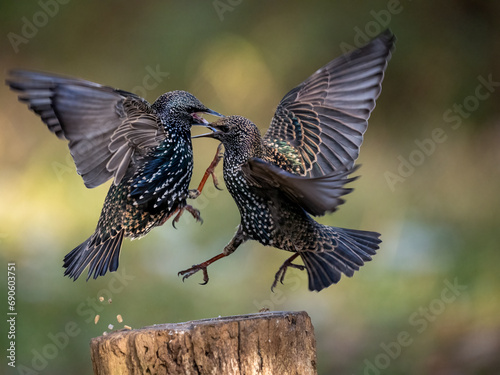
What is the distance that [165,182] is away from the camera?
3248mm

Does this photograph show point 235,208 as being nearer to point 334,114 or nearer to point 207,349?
point 334,114

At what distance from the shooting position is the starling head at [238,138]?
3.02 metres

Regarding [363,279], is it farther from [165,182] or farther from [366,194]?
[165,182]

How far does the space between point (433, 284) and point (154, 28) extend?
3.58 m

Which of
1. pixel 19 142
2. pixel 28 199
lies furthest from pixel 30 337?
pixel 19 142

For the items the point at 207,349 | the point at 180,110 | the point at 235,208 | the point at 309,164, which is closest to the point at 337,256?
the point at 309,164

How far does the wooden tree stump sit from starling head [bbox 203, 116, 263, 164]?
0.80m

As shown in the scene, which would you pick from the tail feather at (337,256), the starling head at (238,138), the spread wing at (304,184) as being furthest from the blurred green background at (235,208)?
the spread wing at (304,184)

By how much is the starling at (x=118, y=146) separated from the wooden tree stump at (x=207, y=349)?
765 millimetres

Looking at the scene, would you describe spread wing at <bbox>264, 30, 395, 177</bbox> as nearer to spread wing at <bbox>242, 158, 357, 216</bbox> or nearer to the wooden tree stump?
spread wing at <bbox>242, 158, 357, 216</bbox>

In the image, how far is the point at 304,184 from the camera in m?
2.56

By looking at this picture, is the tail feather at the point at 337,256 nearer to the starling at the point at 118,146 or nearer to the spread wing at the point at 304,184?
the spread wing at the point at 304,184

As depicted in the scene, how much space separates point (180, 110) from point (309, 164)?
67cm

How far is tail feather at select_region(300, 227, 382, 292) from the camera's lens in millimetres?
2931
